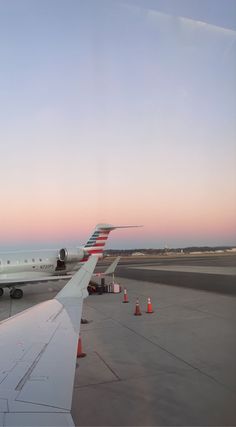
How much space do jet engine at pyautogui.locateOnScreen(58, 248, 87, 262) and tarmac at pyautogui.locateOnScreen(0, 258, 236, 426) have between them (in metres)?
8.64

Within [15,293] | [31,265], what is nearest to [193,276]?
[31,265]

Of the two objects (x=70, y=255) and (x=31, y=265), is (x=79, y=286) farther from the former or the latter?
(x=70, y=255)

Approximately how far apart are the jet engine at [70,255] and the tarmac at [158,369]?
28.4 ft

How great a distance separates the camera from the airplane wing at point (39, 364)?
7.81 feet

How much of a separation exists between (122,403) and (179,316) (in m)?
7.08

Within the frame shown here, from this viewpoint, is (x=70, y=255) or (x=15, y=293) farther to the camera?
(x=70, y=255)

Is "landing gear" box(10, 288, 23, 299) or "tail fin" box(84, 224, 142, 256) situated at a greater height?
"tail fin" box(84, 224, 142, 256)

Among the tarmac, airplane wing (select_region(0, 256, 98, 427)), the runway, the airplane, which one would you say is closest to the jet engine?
the airplane

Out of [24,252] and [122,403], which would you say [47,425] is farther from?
[24,252]

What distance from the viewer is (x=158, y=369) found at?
7.08 metres

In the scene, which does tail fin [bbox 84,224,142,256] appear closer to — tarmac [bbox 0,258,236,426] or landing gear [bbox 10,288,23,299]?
landing gear [bbox 10,288,23,299]

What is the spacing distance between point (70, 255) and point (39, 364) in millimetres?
19043

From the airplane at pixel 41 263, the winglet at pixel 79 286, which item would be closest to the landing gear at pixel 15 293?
the airplane at pixel 41 263

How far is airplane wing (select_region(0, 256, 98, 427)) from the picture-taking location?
7.81ft
